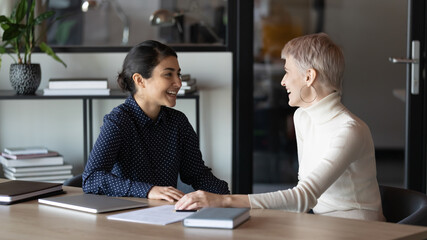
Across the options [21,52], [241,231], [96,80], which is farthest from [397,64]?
[241,231]

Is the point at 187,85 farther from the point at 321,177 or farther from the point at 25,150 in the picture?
the point at 321,177

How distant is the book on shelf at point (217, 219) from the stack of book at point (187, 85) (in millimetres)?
2013

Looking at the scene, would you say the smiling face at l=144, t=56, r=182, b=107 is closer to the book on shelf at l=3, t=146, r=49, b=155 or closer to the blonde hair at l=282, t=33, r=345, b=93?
the blonde hair at l=282, t=33, r=345, b=93

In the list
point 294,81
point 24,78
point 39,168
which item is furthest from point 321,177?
point 24,78

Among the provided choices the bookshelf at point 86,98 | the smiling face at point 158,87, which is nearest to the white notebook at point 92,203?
the smiling face at point 158,87

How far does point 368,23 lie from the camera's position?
4.25m

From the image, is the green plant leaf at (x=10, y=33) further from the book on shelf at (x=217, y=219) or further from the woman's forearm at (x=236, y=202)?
the book on shelf at (x=217, y=219)

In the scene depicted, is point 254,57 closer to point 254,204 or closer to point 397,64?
point 397,64

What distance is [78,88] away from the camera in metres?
3.87

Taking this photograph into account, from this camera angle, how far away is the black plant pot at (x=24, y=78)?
12.6 feet

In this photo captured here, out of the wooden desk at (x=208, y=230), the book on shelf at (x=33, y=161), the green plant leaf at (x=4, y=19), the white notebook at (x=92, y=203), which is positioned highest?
the green plant leaf at (x=4, y=19)

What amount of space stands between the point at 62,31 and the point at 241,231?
107 inches

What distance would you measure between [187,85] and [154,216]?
6.49 ft

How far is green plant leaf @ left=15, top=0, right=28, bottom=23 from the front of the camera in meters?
Result: 3.83
